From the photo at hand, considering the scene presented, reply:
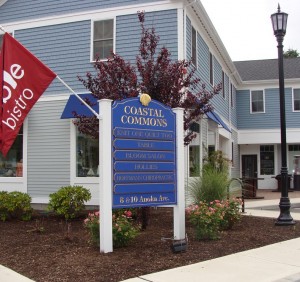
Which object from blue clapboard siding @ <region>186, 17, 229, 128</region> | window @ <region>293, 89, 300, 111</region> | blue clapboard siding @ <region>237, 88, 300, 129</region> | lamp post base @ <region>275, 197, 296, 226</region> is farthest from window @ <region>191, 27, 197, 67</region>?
window @ <region>293, 89, 300, 111</region>

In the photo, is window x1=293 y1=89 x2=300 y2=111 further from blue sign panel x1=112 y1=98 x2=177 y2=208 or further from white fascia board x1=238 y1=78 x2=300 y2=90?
blue sign panel x1=112 y1=98 x2=177 y2=208

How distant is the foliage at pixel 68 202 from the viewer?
1161cm

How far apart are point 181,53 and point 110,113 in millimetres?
6508

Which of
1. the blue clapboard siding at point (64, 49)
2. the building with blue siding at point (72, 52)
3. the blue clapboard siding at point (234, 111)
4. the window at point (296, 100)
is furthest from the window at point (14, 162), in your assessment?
the window at point (296, 100)

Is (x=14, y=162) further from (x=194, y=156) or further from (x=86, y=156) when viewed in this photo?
(x=194, y=156)

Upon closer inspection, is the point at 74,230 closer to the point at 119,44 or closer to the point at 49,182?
the point at 49,182

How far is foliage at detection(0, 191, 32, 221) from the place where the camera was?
1161 centimetres

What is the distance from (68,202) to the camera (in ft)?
38.3

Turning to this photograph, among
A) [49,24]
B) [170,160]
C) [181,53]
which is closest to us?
[170,160]

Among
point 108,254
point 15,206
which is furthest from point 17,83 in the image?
point 15,206

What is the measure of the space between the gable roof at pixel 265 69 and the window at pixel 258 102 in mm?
912

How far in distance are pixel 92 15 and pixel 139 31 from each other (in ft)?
5.89

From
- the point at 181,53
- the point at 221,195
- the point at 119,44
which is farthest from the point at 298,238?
the point at 119,44

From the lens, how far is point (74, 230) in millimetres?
9875
